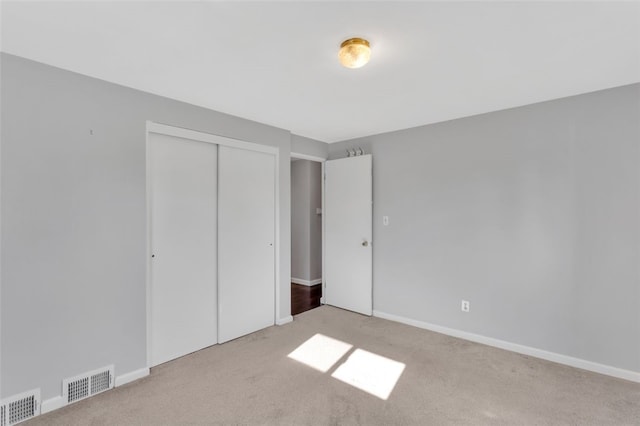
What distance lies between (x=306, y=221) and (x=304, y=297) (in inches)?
56.3

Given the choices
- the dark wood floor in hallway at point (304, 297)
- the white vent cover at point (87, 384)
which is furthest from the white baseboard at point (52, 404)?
the dark wood floor in hallway at point (304, 297)

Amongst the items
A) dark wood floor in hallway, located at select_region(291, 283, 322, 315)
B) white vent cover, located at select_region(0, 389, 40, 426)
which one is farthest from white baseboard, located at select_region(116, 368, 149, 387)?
dark wood floor in hallway, located at select_region(291, 283, 322, 315)

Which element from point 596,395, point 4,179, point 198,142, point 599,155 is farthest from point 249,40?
point 596,395

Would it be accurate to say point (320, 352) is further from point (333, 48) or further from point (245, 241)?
point (333, 48)

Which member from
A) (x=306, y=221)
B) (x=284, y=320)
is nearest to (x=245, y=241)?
(x=284, y=320)

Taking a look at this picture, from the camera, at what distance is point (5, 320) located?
1936mm

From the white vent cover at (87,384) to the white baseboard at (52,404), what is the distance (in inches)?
0.9

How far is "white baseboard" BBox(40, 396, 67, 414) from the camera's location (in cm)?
205

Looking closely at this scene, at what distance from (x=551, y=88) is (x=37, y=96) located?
155 inches

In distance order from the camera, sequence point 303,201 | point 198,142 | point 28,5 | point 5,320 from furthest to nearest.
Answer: point 303,201
point 198,142
point 5,320
point 28,5

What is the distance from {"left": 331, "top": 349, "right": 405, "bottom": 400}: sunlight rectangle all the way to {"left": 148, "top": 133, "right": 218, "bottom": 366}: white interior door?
144cm

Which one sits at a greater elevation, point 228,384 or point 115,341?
point 115,341

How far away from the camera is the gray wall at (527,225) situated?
8.23ft

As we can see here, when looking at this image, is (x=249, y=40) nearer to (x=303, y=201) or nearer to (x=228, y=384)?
(x=228, y=384)
